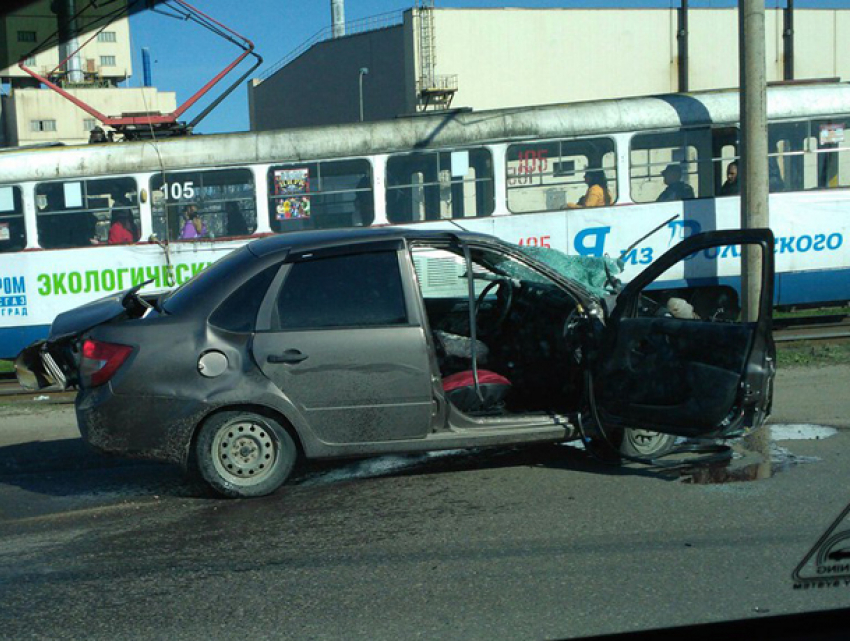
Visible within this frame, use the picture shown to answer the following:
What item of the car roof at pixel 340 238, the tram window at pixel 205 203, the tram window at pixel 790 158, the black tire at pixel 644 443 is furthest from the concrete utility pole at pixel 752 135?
the tram window at pixel 205 203

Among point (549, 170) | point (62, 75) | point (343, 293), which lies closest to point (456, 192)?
point (549, 170)

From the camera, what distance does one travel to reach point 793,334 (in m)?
13.0

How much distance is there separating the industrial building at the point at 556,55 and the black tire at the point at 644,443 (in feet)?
107

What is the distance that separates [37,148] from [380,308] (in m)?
8.51

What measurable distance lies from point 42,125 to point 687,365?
11556mm

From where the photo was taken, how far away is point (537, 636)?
13.6 feet

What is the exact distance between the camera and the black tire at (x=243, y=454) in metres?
6.18

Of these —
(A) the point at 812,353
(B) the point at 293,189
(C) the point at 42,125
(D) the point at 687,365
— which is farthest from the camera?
(C) the point at 42,125

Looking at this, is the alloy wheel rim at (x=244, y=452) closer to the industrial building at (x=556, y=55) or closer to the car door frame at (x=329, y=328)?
the car door frame at (x=329, y=328)

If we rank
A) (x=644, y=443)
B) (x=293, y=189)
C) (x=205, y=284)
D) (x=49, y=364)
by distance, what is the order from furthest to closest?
(x=293, y=189) → (x=49, y=364) → (x=644, y=443) → (x=205, y=284)

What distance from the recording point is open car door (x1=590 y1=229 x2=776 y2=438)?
5781 mm

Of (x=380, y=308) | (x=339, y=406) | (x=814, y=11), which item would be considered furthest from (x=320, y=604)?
(x=814, y=11)

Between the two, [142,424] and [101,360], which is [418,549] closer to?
[142,424]

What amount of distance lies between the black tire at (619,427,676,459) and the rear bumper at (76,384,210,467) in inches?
108
